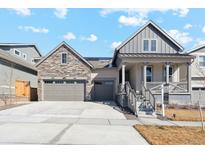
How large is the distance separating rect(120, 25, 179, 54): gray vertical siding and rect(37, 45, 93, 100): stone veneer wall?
5.04 metres

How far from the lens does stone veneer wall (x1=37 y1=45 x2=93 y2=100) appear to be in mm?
29359

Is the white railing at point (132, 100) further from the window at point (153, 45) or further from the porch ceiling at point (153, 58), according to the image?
the window at point (153, 45)

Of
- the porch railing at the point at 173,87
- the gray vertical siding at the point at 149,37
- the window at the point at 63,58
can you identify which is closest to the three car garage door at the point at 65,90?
the window at the point at 63,58

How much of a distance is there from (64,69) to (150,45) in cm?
915

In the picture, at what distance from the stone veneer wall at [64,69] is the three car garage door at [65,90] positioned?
552 mm

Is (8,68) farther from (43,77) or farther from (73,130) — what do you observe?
(73,130)

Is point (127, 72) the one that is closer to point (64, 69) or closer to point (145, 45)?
point (145, 45)

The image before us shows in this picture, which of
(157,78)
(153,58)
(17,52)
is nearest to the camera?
(153,58)

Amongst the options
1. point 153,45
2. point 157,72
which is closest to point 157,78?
point 157,72

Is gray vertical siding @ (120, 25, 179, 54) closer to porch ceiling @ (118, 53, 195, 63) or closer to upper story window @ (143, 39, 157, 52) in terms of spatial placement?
upper story window @ (143, 39, 157, 52)

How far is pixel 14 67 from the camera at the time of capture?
2638 cm

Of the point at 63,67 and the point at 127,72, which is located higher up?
the point at 63,67

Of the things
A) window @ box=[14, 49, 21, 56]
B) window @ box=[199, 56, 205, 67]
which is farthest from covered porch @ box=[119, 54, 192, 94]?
window @ box=[14, 49, 21, 56]
